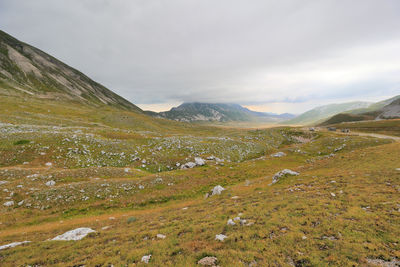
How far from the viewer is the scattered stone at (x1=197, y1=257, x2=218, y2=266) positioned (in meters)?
8.20

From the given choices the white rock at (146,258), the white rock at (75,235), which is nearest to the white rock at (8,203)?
the white rock at (75,235)

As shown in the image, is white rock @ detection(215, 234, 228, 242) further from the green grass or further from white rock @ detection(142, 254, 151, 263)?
white rock @ detection(142, 254, 151, 263)

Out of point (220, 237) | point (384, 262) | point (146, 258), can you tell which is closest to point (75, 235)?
point (146, 258)

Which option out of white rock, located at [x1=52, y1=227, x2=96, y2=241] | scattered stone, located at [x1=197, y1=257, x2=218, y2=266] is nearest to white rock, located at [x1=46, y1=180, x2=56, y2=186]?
white rock, located at [x1=52, y1=227, x2=96, y2=241]

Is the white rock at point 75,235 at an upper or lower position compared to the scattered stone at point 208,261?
lower

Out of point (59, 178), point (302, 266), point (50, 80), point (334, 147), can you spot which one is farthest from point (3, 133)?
point (50, 80)

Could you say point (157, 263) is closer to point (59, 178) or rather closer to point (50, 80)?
point (59, 178)

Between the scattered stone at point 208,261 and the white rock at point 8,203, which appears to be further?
the white rock at point 8,203

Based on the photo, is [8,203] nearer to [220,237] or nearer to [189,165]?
[220,237]

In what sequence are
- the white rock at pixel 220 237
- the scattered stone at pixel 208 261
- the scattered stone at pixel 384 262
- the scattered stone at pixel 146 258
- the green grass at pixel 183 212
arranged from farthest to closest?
the white rock at pixel 220 237
the green grass at pixel 183 212
the scattered stone at pixel 146 258
the scattered stone at pixel 208 261
the scattered stone at pixel 384 262

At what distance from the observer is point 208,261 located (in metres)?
8.34

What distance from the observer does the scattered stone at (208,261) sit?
8.20 metres

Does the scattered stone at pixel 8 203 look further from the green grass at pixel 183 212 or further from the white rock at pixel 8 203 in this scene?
the green grass at pixel 183 212

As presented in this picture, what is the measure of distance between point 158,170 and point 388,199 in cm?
3525
